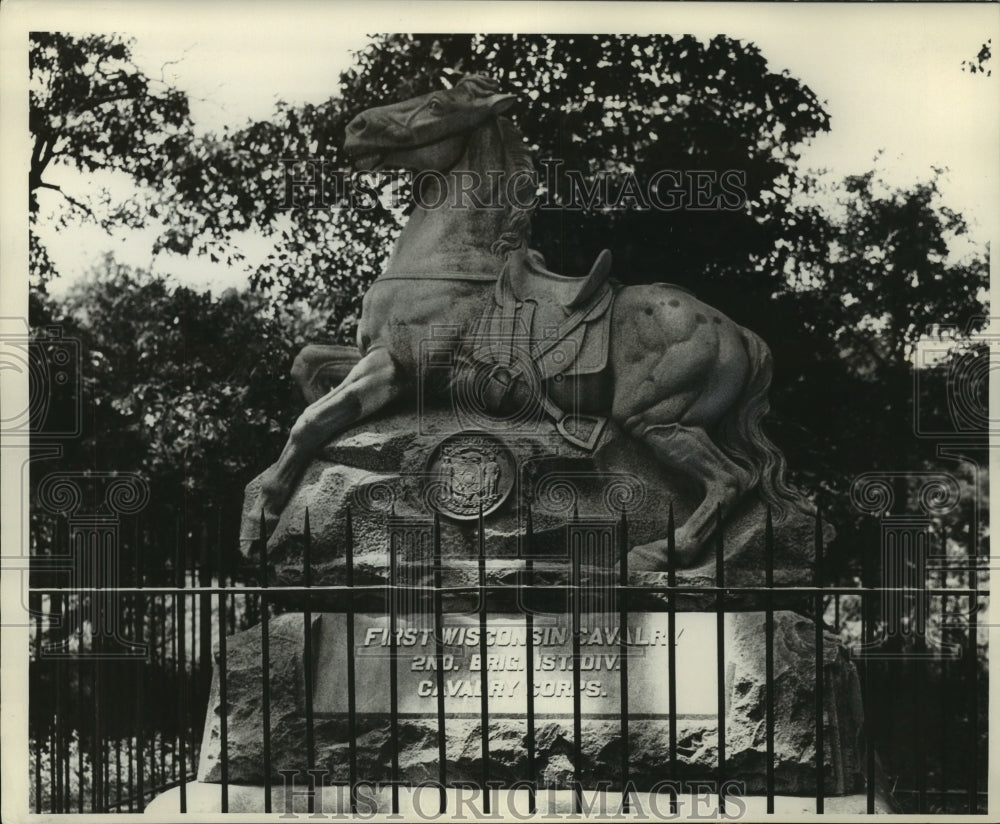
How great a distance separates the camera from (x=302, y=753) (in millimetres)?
7289

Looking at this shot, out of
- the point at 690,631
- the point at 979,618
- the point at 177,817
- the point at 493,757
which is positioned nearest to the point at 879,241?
the point at 979,618

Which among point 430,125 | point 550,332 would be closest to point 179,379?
point 430,125

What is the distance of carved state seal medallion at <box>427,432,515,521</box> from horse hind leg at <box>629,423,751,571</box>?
670mm

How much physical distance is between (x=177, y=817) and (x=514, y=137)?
3640mm

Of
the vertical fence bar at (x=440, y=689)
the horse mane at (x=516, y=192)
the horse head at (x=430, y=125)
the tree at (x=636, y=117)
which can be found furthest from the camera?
the tree at (x=636, y=117)

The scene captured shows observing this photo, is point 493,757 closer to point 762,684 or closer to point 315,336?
point 762,684

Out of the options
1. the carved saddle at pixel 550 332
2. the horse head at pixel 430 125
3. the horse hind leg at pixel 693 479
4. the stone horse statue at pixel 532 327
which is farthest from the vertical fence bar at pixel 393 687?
the horse head at pixel 430 125

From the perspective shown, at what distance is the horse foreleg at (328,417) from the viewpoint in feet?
25.3

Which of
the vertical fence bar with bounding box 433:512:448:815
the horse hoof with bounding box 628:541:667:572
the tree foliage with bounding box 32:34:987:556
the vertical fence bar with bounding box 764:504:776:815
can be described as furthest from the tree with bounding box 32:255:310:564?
the vertical fence bar with bounding box 764:504:776:815

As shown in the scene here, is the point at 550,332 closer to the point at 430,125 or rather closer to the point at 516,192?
the point at 516,192

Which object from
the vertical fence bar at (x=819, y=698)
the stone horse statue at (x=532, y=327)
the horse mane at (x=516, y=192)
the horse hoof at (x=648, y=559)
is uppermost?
the horse mane at (x=516, y=192)

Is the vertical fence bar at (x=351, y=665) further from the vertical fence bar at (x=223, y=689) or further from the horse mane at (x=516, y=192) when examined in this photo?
the horse mane at (x=516, y=192)

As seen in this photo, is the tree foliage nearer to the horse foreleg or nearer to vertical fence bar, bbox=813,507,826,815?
the horse foreleg

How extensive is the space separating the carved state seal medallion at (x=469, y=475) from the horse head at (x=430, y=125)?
1419 mm
